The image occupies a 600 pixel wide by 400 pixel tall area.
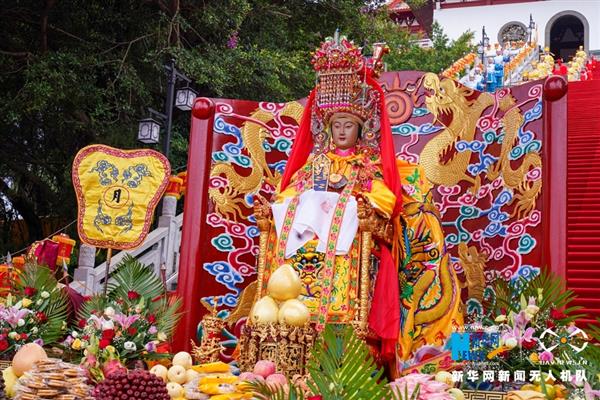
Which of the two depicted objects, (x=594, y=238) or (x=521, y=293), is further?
(x=594, y=238)

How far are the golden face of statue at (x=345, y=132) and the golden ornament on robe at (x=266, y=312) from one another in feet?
5.06

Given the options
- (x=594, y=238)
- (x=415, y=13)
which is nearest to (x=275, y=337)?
(x=594, y=238)

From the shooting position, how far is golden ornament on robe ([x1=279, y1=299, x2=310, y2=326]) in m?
6.11

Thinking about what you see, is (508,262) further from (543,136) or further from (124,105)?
(124,105)

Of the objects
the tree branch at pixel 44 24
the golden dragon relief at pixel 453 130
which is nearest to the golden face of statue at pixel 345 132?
the golden dragon relief at pixel 453 130

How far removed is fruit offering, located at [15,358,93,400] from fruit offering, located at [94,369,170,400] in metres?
0.46

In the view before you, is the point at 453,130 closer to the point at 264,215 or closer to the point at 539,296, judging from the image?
the point at 264,215

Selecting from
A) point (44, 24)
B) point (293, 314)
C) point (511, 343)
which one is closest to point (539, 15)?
point (44, 24)

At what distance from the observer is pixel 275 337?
6094 millimetres

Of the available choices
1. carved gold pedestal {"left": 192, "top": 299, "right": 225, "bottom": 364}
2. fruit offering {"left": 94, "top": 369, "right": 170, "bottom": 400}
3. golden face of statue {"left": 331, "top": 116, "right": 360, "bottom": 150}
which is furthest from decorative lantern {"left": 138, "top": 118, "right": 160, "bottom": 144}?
fruit offering {"left": 94, "top": 369, "right": 170, "bottom": 400}

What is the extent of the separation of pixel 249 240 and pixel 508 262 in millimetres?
2120

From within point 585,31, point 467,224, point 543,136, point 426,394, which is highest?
point 585,31

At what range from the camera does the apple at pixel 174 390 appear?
209 inches

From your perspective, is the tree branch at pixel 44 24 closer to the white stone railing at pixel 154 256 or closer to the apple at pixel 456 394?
the white stone railing at pixel 154 256
